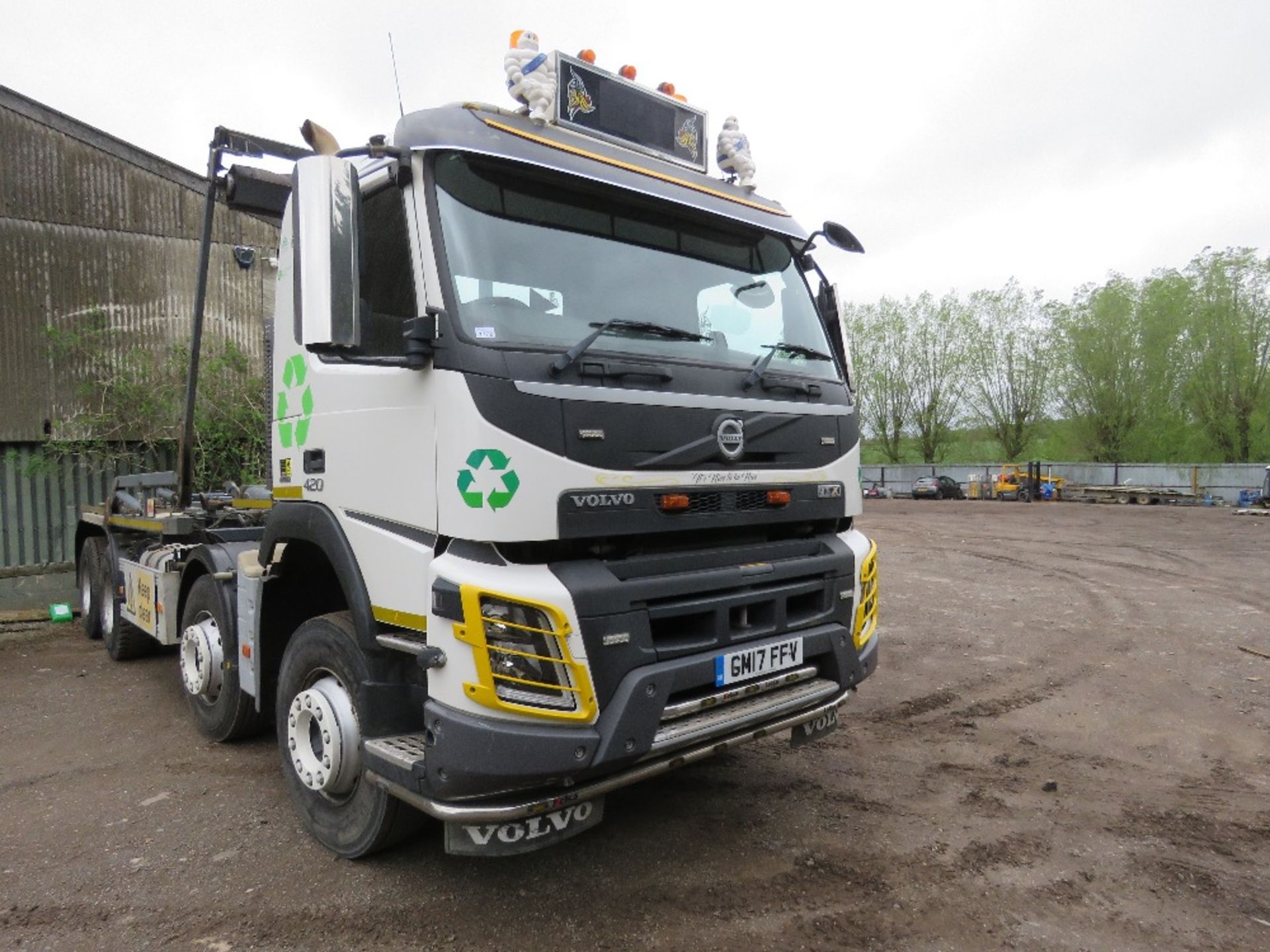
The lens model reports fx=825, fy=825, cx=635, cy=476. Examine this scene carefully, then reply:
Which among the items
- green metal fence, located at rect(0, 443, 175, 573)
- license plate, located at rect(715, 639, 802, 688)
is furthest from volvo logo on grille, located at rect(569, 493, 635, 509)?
green metal fence, located at rect(0, 443, 175, 573)

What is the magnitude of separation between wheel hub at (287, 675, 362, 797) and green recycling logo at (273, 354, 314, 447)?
44.1 inches

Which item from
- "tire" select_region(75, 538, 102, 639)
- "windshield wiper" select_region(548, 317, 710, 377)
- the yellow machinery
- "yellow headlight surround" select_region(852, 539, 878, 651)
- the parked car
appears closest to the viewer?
"windshield wiper" select_region(548, 317, 710, 377)

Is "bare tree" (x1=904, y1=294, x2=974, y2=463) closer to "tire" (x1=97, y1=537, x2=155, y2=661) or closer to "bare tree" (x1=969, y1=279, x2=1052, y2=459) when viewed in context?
"bare tree" (x1=969, y1=279, x2=1052, y2=459)

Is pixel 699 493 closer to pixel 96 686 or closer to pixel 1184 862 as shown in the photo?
pixel 1184 862

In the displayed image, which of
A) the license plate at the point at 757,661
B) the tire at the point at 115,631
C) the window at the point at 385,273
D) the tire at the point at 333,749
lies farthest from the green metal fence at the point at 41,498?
the license plate at the point at 757,661

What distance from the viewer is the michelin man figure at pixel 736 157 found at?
414 centimetres

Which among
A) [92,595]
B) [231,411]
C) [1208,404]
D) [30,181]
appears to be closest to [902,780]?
[92,595]

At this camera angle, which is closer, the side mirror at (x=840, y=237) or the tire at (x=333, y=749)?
the tire at (x=333, y=749)

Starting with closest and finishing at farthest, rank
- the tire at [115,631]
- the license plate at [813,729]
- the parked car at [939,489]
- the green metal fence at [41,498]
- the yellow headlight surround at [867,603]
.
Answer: the license plate at [813,729] → the yellow headlight surround at [867,603] → the tire at [115,631] → the green metal fence at [41,498] → the parked car at [939,489]

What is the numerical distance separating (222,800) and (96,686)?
310cm

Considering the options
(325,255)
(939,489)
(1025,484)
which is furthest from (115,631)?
(939,489)

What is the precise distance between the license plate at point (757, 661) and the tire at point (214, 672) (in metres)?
2.79

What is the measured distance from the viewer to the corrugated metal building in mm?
10516

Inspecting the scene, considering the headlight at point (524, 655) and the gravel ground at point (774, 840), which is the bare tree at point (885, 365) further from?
the headlight at point (524, 655)
